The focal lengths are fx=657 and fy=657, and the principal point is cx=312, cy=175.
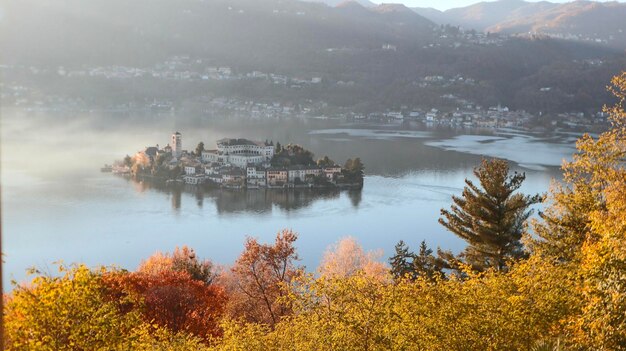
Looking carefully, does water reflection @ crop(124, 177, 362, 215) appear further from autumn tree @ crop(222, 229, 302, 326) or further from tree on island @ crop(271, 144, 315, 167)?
autumn tree @ crop(222, 229, 302, 326)

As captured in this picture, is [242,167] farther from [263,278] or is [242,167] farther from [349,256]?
[263,278]

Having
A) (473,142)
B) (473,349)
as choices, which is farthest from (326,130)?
(473,349)

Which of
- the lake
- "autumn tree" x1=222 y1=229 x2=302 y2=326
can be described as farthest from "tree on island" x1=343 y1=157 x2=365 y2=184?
"autumn tree" x1=222 y1=229 x2=302 y2=326

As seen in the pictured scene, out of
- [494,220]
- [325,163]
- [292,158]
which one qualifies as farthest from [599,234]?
[292,158]

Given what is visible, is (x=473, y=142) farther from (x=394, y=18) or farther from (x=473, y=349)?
(x=394, y=18)

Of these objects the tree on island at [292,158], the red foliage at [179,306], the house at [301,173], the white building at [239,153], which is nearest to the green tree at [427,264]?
the red foliage at [179,306]
